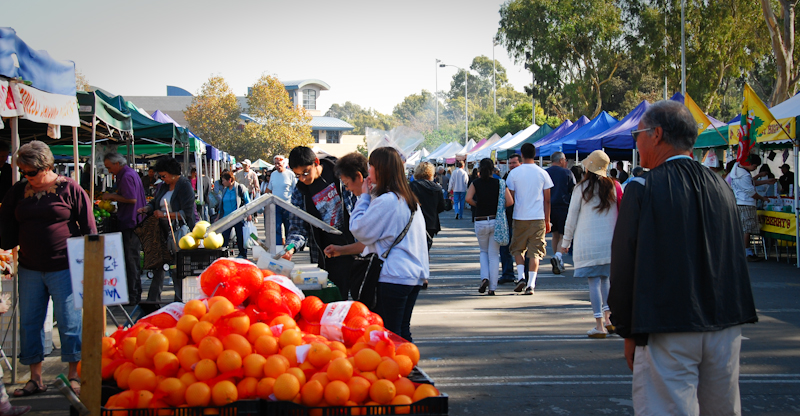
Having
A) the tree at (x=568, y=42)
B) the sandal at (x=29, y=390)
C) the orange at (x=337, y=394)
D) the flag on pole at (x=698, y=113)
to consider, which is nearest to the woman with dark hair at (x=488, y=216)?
the sandal at (x=29, y=390)

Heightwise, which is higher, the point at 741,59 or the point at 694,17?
the point at 694,17

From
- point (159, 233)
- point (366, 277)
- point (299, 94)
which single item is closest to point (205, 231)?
point (366, 277)

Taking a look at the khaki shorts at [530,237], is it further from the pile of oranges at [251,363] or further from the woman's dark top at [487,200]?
the pile of oranges at [251,363]

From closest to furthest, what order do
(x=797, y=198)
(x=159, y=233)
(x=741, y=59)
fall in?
(x=159, y=233) < (x=797, y=198) < (x=741, y=59)

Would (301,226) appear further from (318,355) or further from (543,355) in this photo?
(318,355)

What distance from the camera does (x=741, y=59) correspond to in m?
32.9

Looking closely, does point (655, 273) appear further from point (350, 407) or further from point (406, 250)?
point (406, 250)

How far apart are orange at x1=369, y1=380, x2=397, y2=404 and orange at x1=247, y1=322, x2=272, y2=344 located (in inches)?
26.2

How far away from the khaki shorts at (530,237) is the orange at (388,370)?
6.22m

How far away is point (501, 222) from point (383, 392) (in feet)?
20.5

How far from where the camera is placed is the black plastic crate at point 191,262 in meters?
5.31

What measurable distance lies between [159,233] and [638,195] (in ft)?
23.3

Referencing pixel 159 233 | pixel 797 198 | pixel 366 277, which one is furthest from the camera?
pixel 797 198

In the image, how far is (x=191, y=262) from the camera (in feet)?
17.5
